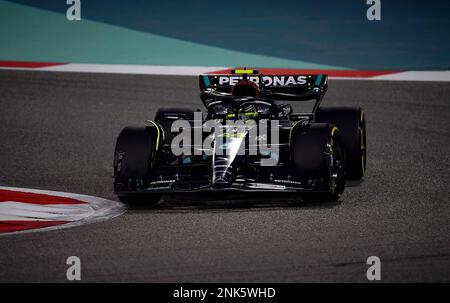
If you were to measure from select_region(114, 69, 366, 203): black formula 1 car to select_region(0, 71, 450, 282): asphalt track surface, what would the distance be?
0.22 meters

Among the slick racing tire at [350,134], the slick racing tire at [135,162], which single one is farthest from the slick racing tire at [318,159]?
the slick racing tire at [135,162]

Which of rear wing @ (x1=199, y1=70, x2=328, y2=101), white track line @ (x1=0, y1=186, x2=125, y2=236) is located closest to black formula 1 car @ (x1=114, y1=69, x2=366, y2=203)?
white track line @ (x1=0, y1=186, x2=125, y2=236)

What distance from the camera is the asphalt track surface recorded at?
8.30m

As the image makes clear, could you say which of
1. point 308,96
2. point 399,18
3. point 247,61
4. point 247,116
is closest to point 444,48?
point 399,18

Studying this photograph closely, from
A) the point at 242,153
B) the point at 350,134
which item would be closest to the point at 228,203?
the point at 242,153

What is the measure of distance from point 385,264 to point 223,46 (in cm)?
1168

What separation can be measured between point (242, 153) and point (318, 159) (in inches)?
26.1

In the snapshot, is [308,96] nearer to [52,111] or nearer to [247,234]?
[247,234]

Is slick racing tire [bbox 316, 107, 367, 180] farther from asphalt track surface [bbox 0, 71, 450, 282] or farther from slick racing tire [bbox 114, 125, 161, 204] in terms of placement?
slick racing tire [bbox 114, 125, 161, 204]

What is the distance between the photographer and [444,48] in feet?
63.9

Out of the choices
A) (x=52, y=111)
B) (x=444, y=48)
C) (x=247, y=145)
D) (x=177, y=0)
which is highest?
(x=177, y=0)

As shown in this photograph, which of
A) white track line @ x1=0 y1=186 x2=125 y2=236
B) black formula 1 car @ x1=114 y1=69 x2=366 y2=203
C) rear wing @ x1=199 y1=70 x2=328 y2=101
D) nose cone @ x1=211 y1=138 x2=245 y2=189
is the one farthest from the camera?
rear wing @ x1=199 y1=70 x2=328 y2=101

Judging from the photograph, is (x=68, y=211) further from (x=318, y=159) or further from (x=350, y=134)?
(x=350, y=134)

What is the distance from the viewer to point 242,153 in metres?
10.8
